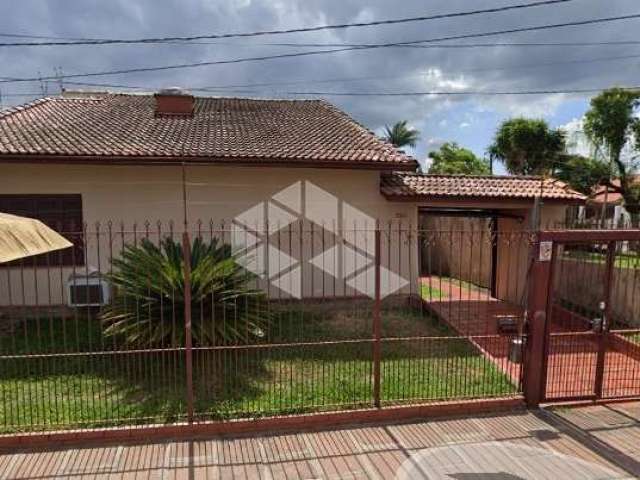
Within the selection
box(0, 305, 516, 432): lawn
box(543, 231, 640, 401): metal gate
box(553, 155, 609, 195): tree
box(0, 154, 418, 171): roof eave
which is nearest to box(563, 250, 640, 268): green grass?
box(543, 231, 640, 401): metal gate

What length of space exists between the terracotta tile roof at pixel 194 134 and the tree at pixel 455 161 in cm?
2171

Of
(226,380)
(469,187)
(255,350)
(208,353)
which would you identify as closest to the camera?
(226,380)

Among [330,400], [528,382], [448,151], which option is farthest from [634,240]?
[448,151]

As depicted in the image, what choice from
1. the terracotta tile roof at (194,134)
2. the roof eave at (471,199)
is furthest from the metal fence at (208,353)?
the roof eave at (471,199)

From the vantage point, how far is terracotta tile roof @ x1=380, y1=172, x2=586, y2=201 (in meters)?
9.52

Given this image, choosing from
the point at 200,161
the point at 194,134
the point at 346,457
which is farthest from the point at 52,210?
the point at 346,457

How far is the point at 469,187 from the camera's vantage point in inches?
395

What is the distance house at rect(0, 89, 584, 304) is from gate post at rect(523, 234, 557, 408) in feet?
10.6

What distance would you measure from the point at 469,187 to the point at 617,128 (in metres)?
12.1

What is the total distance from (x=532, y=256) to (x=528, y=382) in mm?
1409

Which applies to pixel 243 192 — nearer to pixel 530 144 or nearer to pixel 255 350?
pixel 255 350

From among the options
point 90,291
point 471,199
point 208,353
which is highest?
point 471,199

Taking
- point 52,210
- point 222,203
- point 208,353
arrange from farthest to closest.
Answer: point 222,203 < point 52,210 < point 208,353

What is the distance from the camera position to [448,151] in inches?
1430
